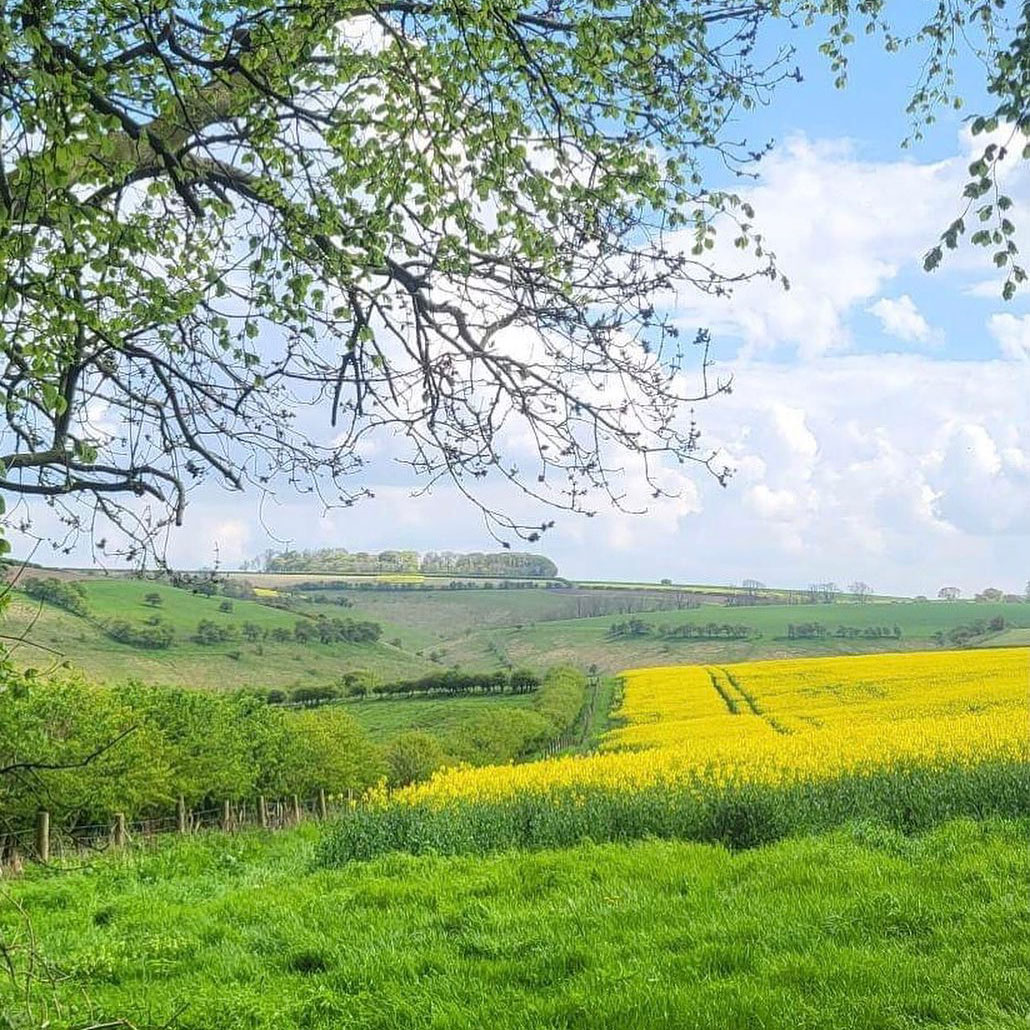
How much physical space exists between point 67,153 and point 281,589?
425 ft

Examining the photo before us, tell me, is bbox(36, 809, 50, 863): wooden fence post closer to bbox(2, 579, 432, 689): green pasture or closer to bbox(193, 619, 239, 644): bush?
bbox(2, 579, 432, 689): green pasture

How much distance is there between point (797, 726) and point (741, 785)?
1848cm

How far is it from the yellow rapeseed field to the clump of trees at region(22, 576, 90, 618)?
41.3 ft

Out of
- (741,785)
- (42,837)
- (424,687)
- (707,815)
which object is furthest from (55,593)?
(424,687)

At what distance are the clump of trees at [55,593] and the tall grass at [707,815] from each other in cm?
865

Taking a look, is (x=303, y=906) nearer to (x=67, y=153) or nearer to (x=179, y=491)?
(x=179, y=491)

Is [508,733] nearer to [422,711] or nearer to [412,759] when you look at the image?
[412,759]

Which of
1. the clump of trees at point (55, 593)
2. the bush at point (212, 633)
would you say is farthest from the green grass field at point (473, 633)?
the clump of trees at point (55, 593)

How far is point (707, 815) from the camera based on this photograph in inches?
523

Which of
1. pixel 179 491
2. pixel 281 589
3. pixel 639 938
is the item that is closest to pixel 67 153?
pixel 179 491

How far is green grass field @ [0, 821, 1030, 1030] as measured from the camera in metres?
5.68

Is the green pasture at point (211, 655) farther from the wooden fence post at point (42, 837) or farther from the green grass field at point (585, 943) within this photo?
the green grass field at point (585, 943)

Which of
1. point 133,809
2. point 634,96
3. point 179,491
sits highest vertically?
point 634,96

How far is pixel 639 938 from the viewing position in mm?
7250
